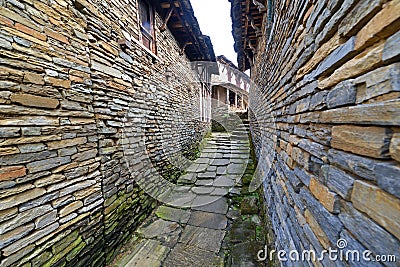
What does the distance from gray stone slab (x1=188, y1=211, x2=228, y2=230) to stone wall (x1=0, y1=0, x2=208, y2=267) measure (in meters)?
0.87

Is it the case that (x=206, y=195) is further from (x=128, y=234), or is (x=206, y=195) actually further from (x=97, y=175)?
(x=97, y=175)

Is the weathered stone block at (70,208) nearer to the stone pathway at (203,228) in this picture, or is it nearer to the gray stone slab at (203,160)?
the stone pathway at (203,228)

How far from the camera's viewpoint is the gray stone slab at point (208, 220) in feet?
9.24

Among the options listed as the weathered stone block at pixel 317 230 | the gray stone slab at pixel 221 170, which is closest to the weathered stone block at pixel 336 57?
the weathered stone block at pixel 317 230

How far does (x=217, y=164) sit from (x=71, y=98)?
173 inches

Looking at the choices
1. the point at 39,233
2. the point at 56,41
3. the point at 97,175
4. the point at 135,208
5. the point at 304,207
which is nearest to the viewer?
the point at 304,207

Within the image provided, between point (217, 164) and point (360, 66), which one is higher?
point (360, 66)

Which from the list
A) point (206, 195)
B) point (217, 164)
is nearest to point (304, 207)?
point (206, 195)

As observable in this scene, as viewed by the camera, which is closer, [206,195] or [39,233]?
[39,233]

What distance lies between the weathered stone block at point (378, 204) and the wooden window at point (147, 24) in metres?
3.68

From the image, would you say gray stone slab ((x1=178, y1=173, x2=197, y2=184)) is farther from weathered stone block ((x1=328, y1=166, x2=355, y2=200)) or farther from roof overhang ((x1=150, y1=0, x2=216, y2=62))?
weathered stone block ((x1=328, y1=166, x2=355, y2=200))

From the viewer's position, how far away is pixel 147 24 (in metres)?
3.58

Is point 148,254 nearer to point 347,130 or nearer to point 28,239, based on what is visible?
point 28,239

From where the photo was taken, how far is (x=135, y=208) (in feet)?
9.11
